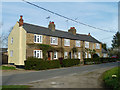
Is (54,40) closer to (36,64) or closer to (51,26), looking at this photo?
(51,26)

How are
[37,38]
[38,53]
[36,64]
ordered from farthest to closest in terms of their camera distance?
1. [37,38]
2. [38,53]
3. [36,64]

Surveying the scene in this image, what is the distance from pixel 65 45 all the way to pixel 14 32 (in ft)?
38.3

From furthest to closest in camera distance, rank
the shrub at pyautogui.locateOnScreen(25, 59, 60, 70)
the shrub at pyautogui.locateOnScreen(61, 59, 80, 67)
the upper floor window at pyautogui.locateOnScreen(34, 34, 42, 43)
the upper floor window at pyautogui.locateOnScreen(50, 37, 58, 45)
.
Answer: the upper floor window at pyautogui.locateOnScreen(50, 37, 58, 45) < the upper floor window at pyautogui.locateOnScreen(34, 34, 42, 43) < the shrub at pyautogui.locateOnScreen(61, 59, 80, 67) < the shrub at pyautogui.locateOnScreen(25, 59, 60, 70)

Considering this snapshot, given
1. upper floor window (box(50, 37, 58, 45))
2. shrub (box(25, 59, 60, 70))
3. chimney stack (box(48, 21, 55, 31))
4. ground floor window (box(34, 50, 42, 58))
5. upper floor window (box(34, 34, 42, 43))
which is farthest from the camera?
chimney stack (box(48, 21, 55, 31))

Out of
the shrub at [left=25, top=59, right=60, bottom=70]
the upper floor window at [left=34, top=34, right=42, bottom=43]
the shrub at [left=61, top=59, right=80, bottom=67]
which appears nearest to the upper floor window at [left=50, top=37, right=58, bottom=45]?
the upper floor window at [left=34, top=34, right=42, bottom=43]

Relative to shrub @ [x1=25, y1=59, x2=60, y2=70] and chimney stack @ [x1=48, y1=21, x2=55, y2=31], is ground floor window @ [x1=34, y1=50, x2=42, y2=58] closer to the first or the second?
shrub @ [x1=25, y1=59, x2=60, y2=70]

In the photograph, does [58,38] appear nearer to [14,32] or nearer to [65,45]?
[65,45]

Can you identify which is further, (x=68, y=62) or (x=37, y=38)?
(x=37, y=38)

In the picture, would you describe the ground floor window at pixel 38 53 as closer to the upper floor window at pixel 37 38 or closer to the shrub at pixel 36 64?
the upper floor window at pixel 37 38

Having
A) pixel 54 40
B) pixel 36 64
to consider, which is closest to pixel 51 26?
pixel 54 40

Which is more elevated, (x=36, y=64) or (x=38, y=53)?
(x=38, y=53)

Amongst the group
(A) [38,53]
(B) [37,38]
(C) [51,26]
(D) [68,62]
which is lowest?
(D) [68,62]

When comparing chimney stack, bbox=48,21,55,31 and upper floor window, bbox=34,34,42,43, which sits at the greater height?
chimney stack, bbox=48,21,55,31

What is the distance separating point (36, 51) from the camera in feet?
88.8
